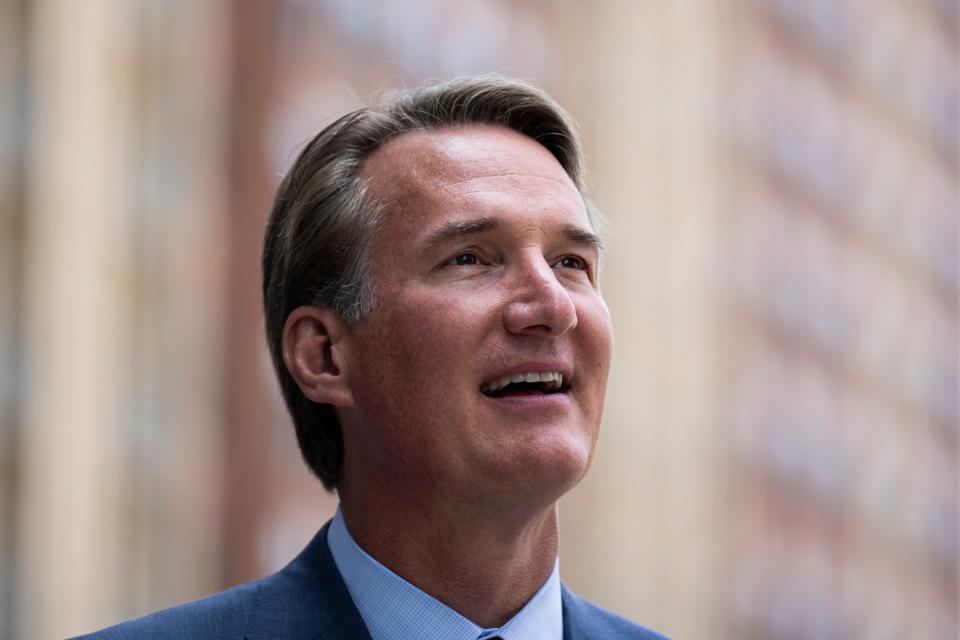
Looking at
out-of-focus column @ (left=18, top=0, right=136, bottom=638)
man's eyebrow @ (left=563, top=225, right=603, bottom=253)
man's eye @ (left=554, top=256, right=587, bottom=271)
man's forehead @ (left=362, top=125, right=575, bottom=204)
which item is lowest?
out-of-focus column @ (left=18, top=0, right=136, bottom=638)

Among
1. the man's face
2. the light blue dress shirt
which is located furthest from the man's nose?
the light blue dress shirt

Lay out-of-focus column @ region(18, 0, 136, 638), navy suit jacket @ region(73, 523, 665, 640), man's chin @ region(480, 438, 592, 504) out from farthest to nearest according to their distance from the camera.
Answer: out-of-focus column @ region(18, 0, 136, 638) < navy suit jacket @ region(73, 523, 665, 640) < man's chin @ region(480, 438, 592, 504)

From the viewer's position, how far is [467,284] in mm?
3896

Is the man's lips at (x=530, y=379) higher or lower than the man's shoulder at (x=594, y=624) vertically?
higher

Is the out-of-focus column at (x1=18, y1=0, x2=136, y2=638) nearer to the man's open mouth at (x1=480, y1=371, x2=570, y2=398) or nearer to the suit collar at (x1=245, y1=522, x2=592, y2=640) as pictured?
the suit collar at (x1=245, y1=522, x2=592, y2=640)

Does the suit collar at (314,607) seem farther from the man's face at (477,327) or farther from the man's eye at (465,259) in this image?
the man's eye at (465,259)

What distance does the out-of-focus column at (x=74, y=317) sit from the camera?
27.3 m

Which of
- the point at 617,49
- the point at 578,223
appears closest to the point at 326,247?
the point at 578,223

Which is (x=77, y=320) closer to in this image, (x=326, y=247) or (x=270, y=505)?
(x=270, y=505)

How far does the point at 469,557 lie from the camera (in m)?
3.88

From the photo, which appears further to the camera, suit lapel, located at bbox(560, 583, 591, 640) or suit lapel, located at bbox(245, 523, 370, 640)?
suit lapel, located at bbox(560, 583, 591, 640)

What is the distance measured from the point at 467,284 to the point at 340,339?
40 cm

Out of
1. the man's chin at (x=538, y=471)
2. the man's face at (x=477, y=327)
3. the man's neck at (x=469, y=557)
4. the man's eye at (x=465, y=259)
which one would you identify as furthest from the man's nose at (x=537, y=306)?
the man's neck at (x=469, y=557)

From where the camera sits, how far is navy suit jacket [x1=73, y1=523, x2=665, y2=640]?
385cm
